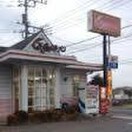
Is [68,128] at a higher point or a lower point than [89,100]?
lower

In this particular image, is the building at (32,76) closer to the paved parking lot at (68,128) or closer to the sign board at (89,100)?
the sign board at (89,100)

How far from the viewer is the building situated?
91.8ft

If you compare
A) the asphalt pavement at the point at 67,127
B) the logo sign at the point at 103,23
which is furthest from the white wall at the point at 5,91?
the logo sign at the point at 103,23

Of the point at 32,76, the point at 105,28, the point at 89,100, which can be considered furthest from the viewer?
the point at 105,28

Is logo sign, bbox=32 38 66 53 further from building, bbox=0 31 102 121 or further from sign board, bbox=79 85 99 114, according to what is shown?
sign board, bbox=79 85 99 114

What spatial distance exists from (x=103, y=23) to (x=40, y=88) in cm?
828

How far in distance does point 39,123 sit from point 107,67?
1010 cm

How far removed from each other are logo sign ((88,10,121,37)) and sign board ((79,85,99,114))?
4580 mm

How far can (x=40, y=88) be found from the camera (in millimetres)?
29094

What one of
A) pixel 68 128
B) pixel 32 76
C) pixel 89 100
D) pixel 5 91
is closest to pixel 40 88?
pixel 32 76

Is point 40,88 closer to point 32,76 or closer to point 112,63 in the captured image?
point 32,76

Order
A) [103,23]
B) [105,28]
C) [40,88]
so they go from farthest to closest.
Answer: [105,28], [103,23], [40,88]

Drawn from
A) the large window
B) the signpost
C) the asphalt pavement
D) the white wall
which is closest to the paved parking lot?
the asphalt pavement

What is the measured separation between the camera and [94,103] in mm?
31672
